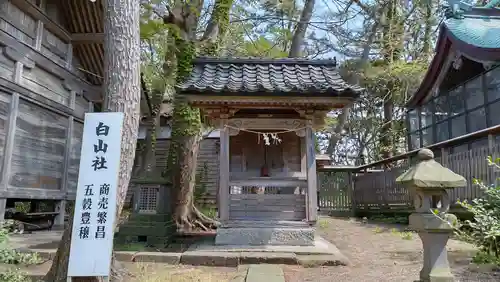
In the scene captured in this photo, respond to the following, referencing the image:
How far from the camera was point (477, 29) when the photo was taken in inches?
482

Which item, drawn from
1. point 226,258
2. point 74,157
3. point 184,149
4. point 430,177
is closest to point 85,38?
point 74,157

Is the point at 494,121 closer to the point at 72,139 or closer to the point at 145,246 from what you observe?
the point at 145,246

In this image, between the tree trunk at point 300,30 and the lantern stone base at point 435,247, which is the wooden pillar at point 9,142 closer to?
the lantern stone base at point 435,247

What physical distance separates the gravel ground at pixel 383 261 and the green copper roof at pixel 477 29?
6567mm

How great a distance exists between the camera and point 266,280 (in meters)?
4.68

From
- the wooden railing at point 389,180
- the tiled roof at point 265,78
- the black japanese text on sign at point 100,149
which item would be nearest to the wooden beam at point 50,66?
the tiled roof at point 265,78

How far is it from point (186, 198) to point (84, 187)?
18.3ft

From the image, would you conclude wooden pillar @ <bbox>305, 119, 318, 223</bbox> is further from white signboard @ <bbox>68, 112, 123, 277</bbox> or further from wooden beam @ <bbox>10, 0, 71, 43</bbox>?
wooden beam @ <bbox>10, 0, 71, 43</bbox>

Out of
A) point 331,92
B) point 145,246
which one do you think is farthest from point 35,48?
point 331,92

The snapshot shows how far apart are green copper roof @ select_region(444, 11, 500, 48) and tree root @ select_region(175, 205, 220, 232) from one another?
991cm

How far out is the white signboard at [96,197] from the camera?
12.0 ft

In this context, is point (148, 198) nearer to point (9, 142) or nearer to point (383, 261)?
point (9, 142)

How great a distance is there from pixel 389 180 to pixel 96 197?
11560 millimetres

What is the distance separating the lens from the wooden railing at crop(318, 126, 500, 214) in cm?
853
